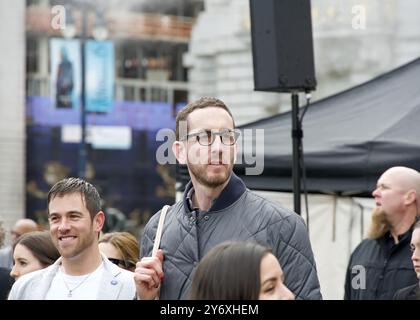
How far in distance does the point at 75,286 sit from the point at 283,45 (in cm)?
274

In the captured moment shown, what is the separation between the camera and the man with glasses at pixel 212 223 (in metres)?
4.40

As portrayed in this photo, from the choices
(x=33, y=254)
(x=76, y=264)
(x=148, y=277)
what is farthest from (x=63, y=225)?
(x=33, y=254)

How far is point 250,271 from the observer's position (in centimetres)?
363

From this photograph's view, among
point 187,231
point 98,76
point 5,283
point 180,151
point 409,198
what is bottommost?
point 5,283

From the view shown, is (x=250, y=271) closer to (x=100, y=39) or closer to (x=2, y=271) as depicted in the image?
(x=2, y=271)

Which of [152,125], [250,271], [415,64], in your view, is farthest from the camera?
[152,125]

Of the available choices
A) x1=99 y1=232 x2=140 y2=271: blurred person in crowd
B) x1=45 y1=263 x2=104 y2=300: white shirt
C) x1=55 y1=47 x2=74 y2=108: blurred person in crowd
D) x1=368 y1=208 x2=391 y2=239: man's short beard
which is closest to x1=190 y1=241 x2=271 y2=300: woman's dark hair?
x1=45 y1=263 x2=104 y2=300: white shirt

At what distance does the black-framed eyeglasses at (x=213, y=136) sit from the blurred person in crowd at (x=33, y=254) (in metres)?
2.00

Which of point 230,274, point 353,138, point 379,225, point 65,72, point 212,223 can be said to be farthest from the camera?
point 65,72

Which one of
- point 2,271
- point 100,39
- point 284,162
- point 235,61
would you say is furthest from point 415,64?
point 100,39

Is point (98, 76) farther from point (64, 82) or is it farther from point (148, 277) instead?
point (148, 277)

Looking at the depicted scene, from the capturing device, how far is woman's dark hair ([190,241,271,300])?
3596mm

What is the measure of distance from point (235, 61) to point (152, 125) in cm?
1584

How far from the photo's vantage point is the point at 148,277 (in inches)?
174
